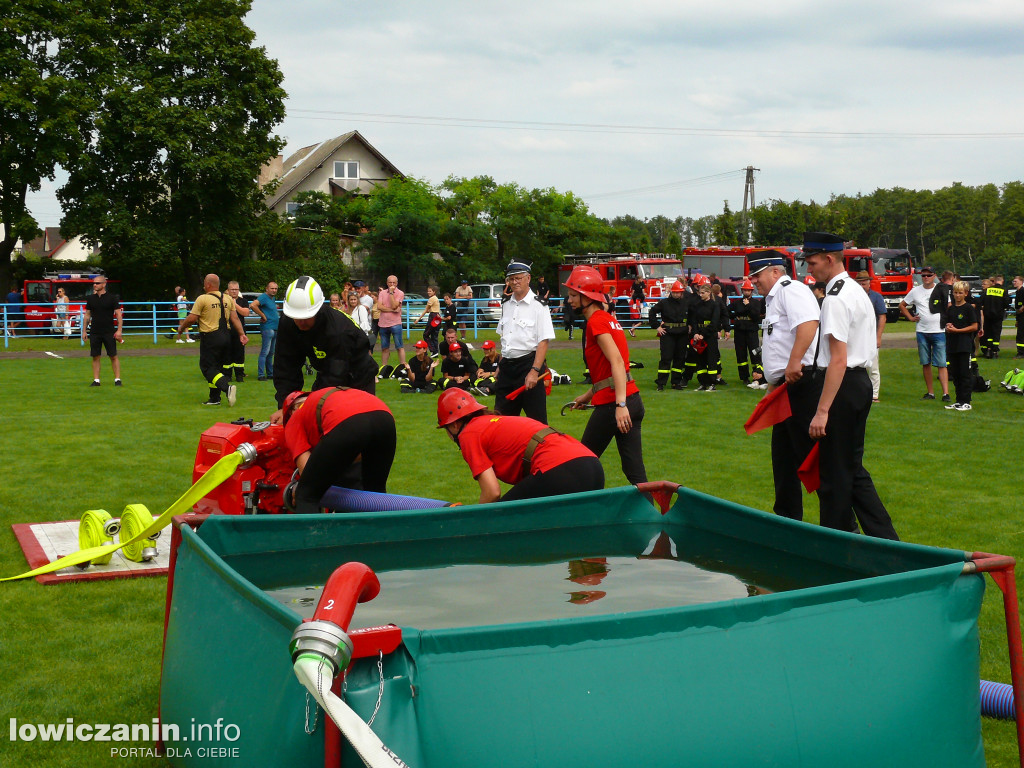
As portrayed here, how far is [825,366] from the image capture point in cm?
593

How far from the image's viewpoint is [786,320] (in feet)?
22.5

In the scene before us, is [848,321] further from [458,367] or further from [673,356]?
[673,356]

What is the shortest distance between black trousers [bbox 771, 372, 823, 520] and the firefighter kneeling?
248cm

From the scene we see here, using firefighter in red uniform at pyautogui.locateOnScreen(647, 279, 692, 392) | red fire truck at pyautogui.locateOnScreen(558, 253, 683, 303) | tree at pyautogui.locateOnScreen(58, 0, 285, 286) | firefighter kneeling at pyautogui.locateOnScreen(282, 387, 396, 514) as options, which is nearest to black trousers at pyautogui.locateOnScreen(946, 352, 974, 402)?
firefighter in red uniform at pyautogui.locateOnScreen(647, 279, 692, 392)

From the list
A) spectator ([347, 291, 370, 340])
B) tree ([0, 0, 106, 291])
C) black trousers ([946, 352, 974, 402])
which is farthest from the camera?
tree ([0, 0, 106, 291])

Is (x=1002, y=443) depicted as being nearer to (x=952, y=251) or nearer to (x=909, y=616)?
(x=909, y=616)

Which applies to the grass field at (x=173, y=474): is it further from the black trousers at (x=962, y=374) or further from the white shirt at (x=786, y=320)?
the white shirt at (x=786, y=320)

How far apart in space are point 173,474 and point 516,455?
17.2 ft

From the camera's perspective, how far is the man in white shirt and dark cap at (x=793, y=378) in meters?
6.19

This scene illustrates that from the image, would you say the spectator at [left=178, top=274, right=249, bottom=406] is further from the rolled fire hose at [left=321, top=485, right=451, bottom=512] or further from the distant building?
the distant building

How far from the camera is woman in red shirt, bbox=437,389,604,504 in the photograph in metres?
5.32

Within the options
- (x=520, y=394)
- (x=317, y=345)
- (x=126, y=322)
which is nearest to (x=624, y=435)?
(x=520, y=394)

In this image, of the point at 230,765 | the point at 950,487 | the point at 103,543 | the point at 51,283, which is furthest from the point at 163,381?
the point at 51,283

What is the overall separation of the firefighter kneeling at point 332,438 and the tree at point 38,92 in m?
35.3
